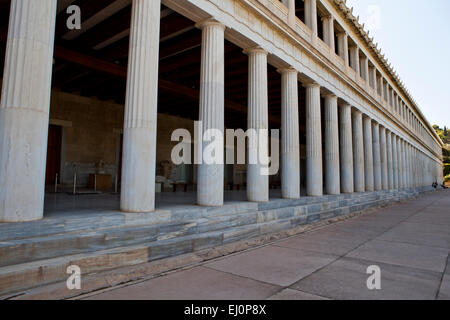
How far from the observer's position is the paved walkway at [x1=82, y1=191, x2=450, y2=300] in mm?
3900

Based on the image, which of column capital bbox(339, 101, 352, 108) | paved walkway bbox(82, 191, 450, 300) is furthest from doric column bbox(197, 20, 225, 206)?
column capital bbox(339, 101, 352, 108)

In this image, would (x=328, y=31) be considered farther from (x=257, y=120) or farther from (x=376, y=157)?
(x=376, y=157)

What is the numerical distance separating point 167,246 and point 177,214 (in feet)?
3.07

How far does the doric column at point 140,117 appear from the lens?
5.89 metres

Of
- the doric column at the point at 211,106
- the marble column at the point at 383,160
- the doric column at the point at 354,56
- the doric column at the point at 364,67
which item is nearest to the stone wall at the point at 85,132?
the doric column at the point at 211,106

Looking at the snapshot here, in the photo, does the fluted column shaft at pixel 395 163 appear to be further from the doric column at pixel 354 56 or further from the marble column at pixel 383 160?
the doric column at pixel 354 56

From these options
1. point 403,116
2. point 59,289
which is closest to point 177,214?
point 59,289

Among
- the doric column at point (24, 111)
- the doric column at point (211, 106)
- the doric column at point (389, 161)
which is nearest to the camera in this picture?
the doric column at point (24, 111)

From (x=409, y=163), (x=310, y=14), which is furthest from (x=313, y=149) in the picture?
(x=409, y=163)

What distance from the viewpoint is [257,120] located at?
30.4 ft

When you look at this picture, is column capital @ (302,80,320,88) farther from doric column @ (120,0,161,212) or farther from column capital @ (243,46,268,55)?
doric column @ (120,0,161,212)

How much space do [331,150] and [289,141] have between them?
4359 millimetres

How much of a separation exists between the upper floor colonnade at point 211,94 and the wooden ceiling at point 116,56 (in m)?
1.70
